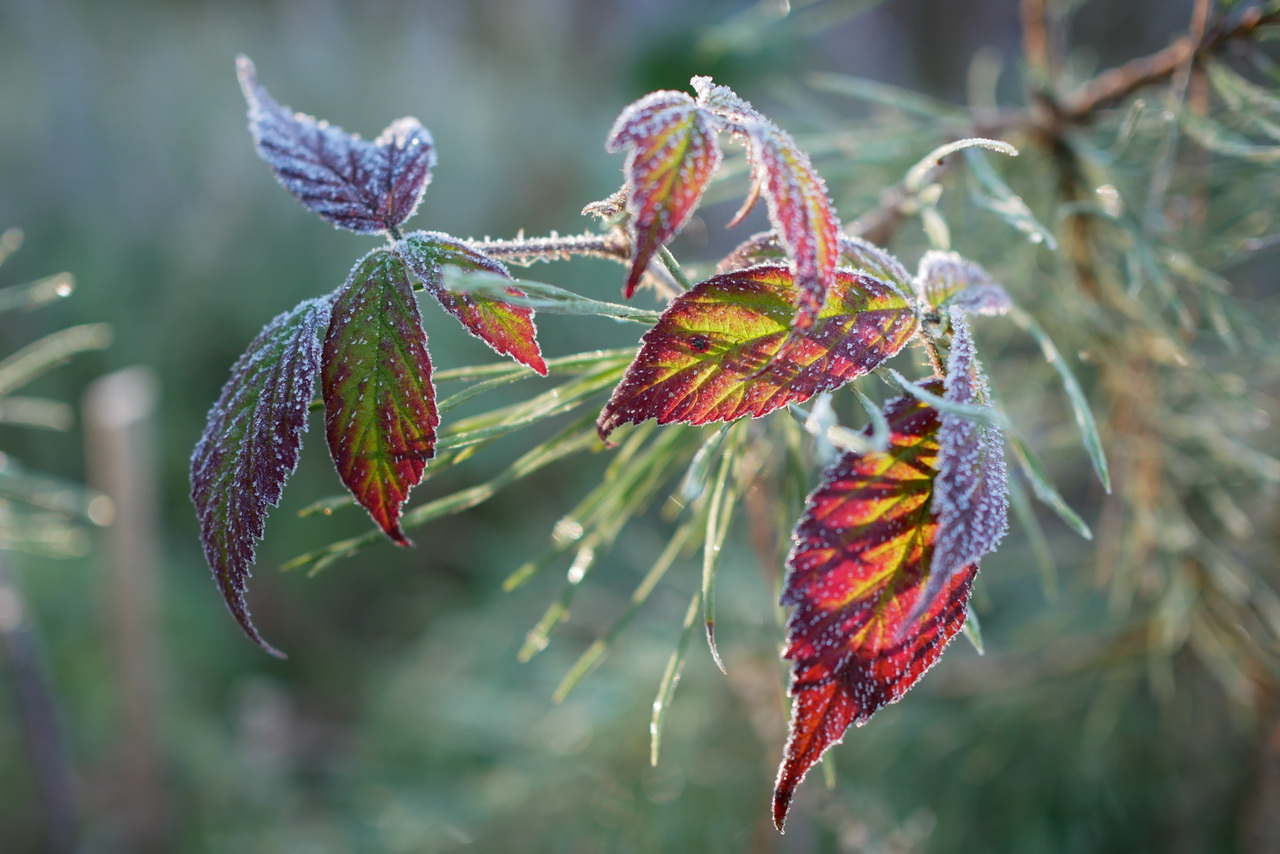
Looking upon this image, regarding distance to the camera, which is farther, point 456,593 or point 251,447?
point 456,593

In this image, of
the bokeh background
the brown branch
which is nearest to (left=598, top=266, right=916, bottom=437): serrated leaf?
the bokeh background

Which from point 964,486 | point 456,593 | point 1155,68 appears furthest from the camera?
point 456,593

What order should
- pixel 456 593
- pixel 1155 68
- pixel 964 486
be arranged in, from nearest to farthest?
pixel 964 486 < pixel 1155 68 < pixel 456 593

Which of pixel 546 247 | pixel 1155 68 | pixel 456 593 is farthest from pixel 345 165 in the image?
pixel 456 593

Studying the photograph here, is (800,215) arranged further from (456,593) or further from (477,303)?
(456,593)

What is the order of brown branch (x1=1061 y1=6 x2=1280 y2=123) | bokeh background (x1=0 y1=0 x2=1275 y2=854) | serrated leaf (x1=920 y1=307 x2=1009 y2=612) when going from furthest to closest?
bokeh background (x1=0 y1=0 x2=1275 y2=854)
brown branch (x1=1061 y1=6 x2=1280 y2=123)
serrated leaf (x1=920 y1=307 x2=1009 y2=612)

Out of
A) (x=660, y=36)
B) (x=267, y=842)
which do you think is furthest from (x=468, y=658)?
(x=660, y=36)

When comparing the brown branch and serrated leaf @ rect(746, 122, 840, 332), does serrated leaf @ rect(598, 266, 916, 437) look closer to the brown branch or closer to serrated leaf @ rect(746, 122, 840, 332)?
serrated leaf @ rect(746, 122, 840, 332)

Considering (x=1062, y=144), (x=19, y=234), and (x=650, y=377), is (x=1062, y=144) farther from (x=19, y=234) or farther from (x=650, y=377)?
(x=19, y=234)
